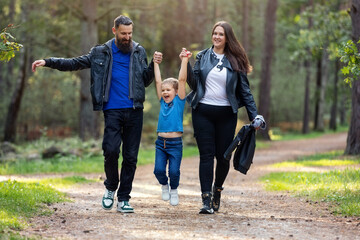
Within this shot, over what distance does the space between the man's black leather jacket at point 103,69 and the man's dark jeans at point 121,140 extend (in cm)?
17

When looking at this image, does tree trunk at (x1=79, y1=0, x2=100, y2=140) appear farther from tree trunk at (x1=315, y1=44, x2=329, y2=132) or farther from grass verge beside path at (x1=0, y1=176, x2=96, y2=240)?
tree trunk at (x1=315, y1=44, x2=329, y2=132)

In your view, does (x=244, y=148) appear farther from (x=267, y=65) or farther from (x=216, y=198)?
(x=267, y=65)

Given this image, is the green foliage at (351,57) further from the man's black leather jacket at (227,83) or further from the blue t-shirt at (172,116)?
the blue t-shirt at (172,116)

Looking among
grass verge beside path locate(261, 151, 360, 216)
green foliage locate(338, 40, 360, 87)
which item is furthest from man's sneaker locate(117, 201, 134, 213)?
green foliage locate(338, 40, 360, 87)

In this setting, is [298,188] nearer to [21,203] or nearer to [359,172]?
[359,172]

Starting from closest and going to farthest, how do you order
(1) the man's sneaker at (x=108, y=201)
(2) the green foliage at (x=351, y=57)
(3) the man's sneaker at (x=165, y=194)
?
(1) the man's sneaker at (x=108, y=201) < (3) the man's sneaker at (x=165, y=194) < (2) the green foliage at (x=351, y=57)

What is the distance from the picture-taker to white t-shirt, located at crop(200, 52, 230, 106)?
22.8 ft

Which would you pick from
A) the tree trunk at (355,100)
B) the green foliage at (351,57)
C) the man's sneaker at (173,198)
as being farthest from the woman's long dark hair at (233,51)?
the tree trunk at (355,100)

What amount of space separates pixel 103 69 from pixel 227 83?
1554mm

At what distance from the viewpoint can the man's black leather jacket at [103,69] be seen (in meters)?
6.77

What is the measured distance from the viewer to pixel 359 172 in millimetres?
10039

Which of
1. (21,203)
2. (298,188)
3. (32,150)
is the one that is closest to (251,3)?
(32,150)

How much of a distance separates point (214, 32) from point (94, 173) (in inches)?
292

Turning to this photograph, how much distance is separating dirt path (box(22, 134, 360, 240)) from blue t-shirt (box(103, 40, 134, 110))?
137 centimetres
